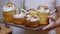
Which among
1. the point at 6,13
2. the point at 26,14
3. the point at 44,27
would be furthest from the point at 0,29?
the point at 44,27

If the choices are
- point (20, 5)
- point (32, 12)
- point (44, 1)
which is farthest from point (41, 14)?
point (20, 5)

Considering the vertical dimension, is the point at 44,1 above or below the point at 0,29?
above

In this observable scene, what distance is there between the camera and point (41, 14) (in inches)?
36.3

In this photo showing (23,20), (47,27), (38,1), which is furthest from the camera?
(38,1)

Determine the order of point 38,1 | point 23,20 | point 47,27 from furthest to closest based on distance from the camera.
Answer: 1. point 38,1
2. point 23,20
3. point 47,27

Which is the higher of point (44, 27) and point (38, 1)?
point (38, 1)

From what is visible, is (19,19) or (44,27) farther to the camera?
(19,19)

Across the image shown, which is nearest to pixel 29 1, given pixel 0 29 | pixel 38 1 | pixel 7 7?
pixel 38 1

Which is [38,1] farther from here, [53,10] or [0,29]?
[0,29]

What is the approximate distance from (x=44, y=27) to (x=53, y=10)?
0.20 metres

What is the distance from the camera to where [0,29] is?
3.39 ft

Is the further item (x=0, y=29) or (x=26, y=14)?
(x=0, y=29)

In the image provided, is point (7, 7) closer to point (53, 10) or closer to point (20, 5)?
point (20, 5)

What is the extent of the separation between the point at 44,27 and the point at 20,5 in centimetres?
37
